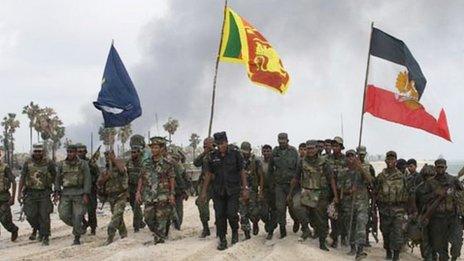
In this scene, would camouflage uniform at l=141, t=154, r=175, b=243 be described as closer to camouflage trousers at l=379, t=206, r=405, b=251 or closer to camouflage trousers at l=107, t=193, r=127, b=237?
camouflage trousers at l=107, t=193, r=127, b=237

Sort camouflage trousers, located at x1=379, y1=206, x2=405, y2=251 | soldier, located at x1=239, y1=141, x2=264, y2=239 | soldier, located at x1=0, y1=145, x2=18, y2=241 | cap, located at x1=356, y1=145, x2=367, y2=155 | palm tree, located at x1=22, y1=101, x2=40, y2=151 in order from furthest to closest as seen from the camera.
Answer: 1. palm tree, located at x1=22, y1=101, x2=40, y2=151
2. soldier, located at x1=0, y1=145, x2=18, y2=241
3. soldier, located at x1=239, y1=141, x2=264, y2=239
4. cap, located at x1=356, y1=145, x2=367, y2=155
5. camouflage trousers, located at x1=379, y1=206, x2=405, y2=251

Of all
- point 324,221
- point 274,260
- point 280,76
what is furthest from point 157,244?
point 280,76

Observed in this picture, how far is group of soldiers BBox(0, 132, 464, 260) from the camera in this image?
8.73m

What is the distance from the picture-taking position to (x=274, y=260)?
798 cm

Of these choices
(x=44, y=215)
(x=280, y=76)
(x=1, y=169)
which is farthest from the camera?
(x=280, y=76)

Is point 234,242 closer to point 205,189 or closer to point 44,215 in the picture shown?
point 205,189

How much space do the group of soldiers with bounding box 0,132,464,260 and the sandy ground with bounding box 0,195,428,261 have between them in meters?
0.24

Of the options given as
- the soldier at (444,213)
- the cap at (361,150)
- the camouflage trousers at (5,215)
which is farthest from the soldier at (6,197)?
the soldier at (444,213)

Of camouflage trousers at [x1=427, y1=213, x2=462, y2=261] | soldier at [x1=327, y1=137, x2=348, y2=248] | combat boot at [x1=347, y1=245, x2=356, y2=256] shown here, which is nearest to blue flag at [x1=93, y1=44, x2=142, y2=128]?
soldier at [x1=327, y1=137, x2=348, y2=248]

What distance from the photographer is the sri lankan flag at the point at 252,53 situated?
11672 mm

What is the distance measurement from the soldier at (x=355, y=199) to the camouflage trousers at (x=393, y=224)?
1.01ft

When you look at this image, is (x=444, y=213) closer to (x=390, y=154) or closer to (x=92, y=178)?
(x=390, y=154)

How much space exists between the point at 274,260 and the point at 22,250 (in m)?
4.34

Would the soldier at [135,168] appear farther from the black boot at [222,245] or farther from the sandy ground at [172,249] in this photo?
the black boot at [222,245]
